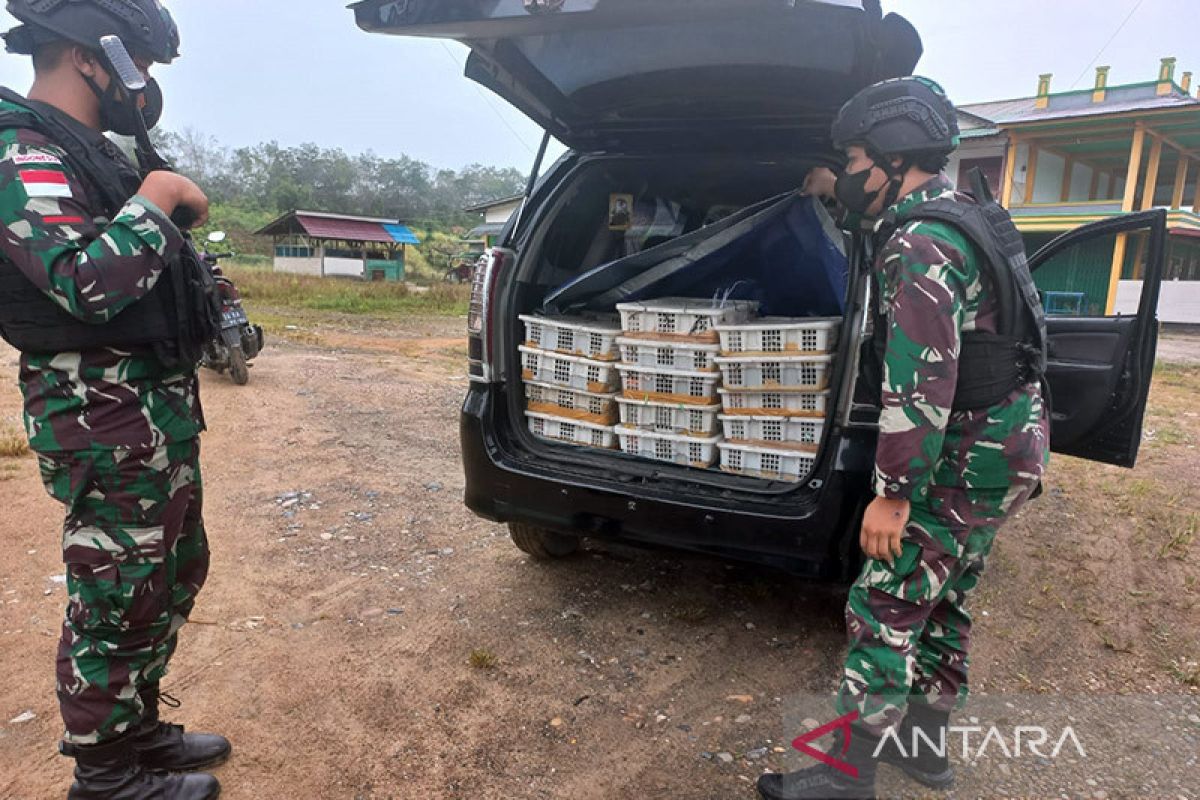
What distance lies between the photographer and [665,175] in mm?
3529

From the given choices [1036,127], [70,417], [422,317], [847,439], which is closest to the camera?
[70,417]

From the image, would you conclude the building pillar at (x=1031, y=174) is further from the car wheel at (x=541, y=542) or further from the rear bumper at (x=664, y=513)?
the rear bumper at (x=664, y=513)

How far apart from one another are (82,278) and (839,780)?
211cm

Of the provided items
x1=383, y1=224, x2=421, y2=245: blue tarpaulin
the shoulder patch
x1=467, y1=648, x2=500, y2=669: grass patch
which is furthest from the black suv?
x1=383, y1=224, x2=421, y2=245: blue tarpaulin

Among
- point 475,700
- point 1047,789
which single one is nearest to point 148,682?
point 475,700

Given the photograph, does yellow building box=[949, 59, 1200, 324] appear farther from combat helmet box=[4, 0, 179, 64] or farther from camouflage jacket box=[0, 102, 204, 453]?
camouflage jacket box=[0, 102, 204, 453]

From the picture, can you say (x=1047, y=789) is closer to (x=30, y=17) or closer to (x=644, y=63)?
(x=644, y=63)

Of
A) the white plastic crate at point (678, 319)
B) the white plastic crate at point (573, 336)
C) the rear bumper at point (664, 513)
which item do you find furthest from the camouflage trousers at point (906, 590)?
the white plastic crate at point (573, 336)

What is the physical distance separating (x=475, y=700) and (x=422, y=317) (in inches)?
569

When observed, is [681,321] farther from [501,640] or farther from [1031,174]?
[1031,174]

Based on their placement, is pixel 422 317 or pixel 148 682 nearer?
pixel 148 682

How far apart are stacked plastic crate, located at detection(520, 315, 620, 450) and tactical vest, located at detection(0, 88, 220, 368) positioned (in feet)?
4.35

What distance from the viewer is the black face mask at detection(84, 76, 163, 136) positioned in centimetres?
188

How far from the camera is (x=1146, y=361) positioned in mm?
2461
